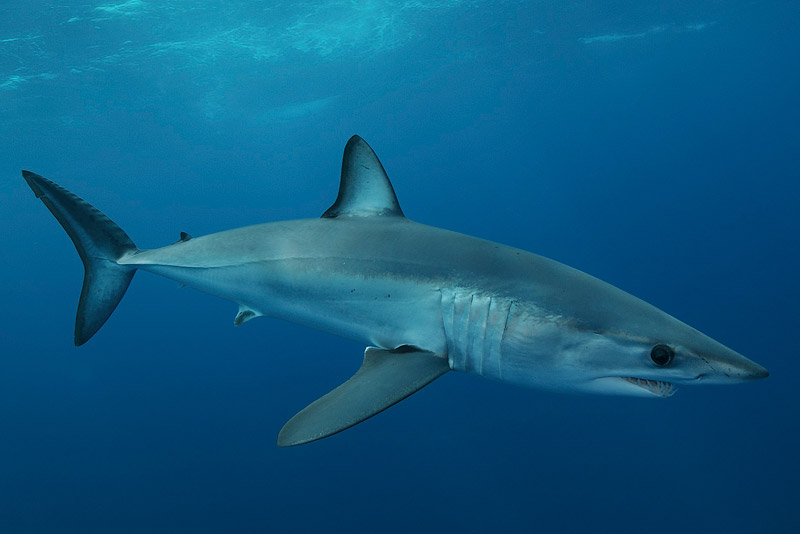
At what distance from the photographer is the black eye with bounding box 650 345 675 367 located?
189 cm

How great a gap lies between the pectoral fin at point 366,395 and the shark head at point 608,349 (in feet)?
1.47

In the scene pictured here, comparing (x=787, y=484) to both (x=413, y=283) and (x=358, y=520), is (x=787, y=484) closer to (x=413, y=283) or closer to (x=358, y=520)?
(x=358, y=520)

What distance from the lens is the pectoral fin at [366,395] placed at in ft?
6.52

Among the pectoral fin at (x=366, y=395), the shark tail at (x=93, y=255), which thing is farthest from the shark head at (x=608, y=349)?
the shark tail at (x=93, y=255)

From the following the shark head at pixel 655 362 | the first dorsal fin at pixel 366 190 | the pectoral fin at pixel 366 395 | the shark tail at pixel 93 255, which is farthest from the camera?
the shark tail at pixel 93 255

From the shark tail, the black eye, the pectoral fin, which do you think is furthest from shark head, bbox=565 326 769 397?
the shark tail

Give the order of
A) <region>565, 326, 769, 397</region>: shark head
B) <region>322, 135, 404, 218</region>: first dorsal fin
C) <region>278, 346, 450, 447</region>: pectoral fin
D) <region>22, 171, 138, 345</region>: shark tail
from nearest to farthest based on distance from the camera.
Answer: <region>565, 326, 769, 397</region>: shark head
<region>278, 346, 450, 447</region>: pectoral fin
<region>322, 135, 404, 218</region>: first dorsal fin
<region>22, 171, 138, 345</region>: shark tail

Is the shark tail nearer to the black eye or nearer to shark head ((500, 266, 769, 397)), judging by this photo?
shark head ((500, 266, 769, 397))

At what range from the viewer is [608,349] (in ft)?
6.63

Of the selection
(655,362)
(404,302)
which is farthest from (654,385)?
(404,302)

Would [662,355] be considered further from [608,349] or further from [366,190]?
[366,190]

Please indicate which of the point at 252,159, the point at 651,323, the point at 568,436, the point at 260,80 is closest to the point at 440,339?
the point at 651,323

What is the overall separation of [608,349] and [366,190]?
6.07 feet

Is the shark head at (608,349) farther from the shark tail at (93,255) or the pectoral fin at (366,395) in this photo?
the shark tail at (93,255)
